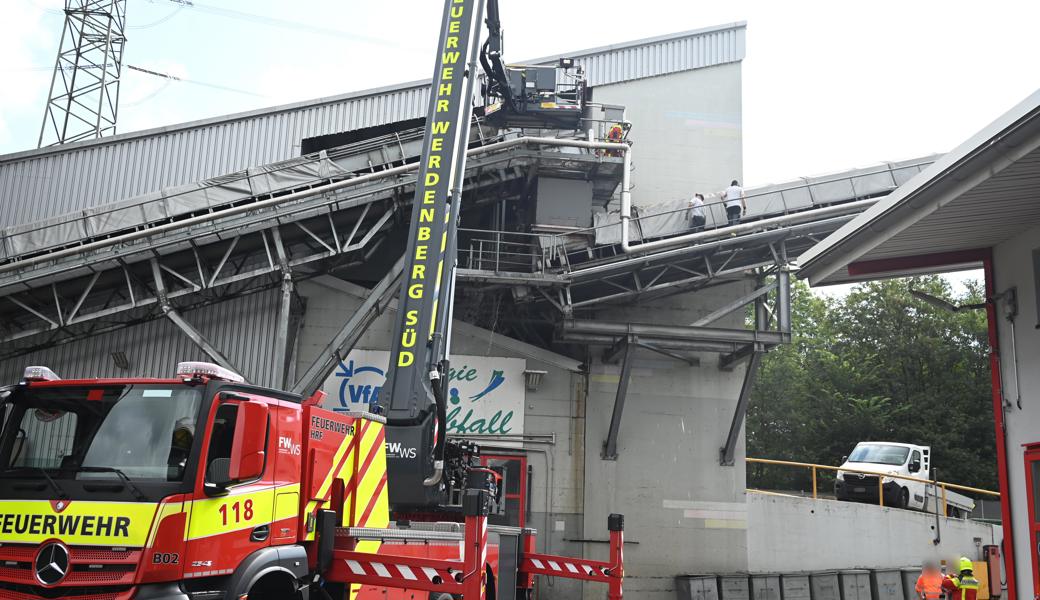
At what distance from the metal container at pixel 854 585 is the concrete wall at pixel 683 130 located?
1060 cm

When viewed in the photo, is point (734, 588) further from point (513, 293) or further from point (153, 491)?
point (153, 491)

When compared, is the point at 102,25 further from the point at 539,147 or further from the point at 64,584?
the point at 64,584

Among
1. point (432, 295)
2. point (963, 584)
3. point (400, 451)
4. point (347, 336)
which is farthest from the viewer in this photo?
point (347, 336)

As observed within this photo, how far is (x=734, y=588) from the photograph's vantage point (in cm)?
2070

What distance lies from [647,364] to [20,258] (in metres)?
14.6

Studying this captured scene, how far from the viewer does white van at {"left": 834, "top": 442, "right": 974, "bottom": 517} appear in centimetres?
2441

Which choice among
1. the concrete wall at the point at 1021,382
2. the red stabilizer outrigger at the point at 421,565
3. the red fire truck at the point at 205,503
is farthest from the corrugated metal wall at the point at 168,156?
the concrete wall at the point at 1021,382

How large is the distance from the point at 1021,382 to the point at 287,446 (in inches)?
343

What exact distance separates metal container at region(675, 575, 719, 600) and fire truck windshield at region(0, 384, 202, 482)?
16112 mm

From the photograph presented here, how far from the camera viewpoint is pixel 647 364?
2261 cm

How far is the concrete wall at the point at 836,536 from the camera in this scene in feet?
73.4

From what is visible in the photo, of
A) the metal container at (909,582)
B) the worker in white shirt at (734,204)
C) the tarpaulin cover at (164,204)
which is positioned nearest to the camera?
the tarpaulin cover at (164,204)

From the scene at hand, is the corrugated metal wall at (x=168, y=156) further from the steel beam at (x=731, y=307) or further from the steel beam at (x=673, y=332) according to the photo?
the steel beam at (x=731, y=307)

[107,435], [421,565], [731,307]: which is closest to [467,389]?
[731,307]
